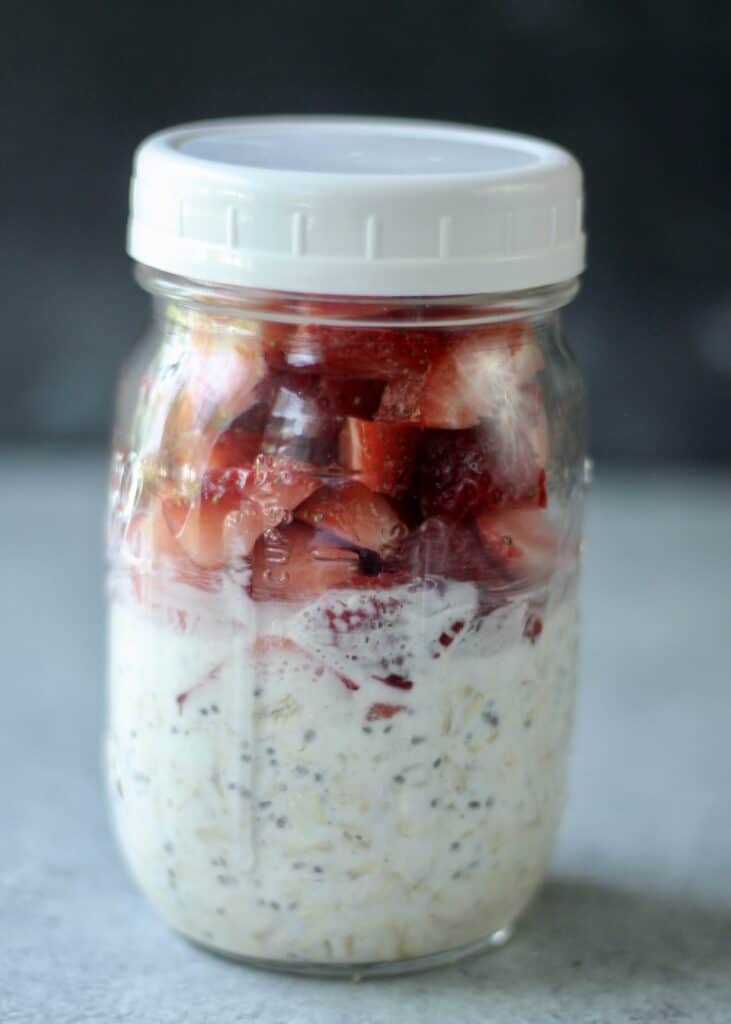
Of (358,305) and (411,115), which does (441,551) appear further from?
(411,115)

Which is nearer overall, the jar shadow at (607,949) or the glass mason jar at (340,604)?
the glass mason jar at (340,604)

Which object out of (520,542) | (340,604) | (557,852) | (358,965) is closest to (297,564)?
(340,604)

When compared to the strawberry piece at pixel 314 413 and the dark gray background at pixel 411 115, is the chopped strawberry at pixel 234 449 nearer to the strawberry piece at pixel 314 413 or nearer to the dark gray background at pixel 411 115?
the strawberry piece at pixel 314 413

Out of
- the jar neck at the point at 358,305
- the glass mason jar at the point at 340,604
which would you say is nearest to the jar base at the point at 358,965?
the glass mason jar at the point at 340,604

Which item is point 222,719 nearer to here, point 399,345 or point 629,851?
point 399,345

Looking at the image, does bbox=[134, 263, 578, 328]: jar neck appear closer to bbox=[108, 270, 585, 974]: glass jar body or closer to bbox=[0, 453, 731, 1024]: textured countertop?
bbox=[108, 270, 585, 974]: glass jar body

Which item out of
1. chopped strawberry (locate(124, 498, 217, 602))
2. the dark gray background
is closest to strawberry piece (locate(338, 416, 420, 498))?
chopped strawberry (locate(124, 498, 217, 602))

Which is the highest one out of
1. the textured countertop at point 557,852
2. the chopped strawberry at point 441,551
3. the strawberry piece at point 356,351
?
the strawberry piece at point 356,351
